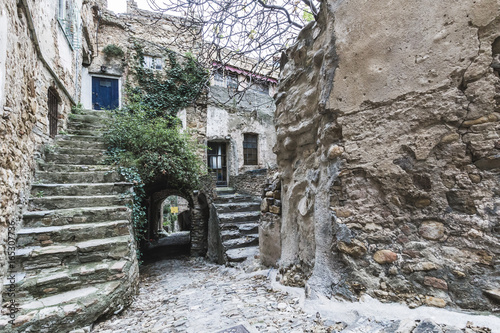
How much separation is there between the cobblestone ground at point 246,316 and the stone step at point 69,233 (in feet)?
3.36

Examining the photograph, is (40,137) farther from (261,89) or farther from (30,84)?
(261,89)

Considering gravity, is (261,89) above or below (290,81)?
above

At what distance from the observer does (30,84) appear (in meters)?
3.64

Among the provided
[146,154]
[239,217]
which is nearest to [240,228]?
[239,217]

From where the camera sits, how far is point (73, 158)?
502cm

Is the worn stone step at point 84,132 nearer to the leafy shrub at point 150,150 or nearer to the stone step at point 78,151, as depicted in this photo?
the leafy shrub at point 150,150

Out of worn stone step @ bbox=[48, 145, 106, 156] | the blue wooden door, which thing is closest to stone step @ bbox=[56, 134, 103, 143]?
worn stone step @ bbox=[48, 145, 106, 156]

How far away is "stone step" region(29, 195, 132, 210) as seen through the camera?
144 inches

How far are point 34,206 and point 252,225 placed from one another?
14.2 feet

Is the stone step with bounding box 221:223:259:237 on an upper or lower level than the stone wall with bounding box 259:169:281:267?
lower

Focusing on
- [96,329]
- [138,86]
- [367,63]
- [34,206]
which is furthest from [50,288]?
[138,86]

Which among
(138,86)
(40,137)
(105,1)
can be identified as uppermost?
(105,1)

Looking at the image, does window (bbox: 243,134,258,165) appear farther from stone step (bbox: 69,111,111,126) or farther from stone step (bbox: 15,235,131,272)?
stone step (bbox: 15,235,131,272)

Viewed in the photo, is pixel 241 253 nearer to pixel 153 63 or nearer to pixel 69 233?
pixel 69 233
